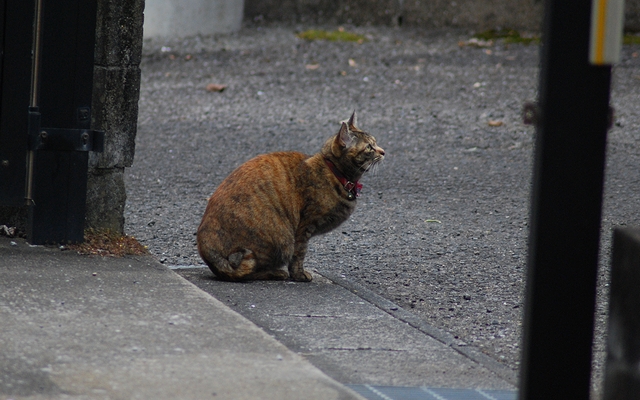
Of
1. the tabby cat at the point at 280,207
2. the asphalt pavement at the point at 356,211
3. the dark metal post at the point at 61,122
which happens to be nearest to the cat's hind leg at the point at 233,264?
the tabby cat at the point at 280,207

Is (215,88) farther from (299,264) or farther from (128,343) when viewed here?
(128,343)

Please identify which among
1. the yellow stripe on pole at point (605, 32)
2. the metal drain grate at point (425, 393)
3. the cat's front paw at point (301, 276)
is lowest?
the metal drain grate at point (425, 393)

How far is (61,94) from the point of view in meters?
4.70

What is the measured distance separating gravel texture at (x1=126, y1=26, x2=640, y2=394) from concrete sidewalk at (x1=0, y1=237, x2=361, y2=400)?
1018 millimetres

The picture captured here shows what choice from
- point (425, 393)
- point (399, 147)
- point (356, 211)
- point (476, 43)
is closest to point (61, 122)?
point (425, 393)

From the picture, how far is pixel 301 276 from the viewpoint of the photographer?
4898 millimetres

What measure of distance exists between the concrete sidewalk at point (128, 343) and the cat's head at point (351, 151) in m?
1.16

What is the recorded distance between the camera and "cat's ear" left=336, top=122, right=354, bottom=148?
196 inches

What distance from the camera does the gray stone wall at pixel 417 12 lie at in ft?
47.2

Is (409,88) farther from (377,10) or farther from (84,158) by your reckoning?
(84,158)

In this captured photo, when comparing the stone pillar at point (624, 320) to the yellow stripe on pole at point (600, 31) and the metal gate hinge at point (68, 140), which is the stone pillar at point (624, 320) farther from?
the metal gate hinge at point (68, 140)

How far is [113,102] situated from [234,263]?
43.9 inches

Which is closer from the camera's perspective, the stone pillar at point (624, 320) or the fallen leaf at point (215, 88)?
the stone pillar at point (624, 320)

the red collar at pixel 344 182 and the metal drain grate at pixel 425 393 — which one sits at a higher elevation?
the red collar at pixel 344 182
